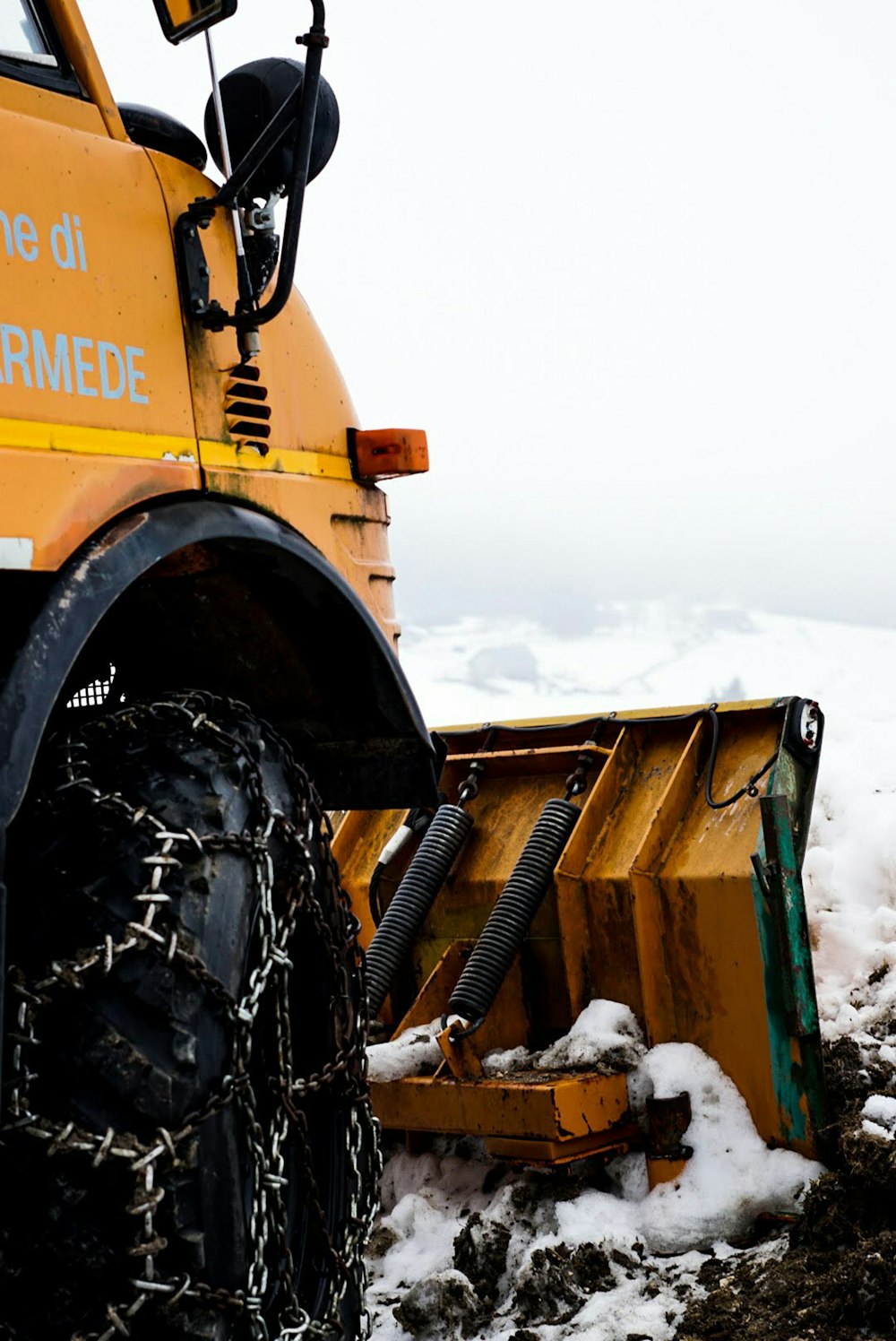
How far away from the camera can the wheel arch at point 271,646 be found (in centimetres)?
263

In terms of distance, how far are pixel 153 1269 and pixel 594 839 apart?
2758mm

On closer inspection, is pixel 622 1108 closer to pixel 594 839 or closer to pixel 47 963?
pixel 594 839

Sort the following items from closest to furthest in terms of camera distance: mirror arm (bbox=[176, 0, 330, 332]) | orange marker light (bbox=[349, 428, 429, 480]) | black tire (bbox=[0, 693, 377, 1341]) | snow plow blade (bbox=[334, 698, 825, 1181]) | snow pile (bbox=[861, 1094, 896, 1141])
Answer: black tire (bbox=[0, 693, 377, 1341]) → mirror arm (bbox=[176, 0, 330, 332]) → orange marker light (bbox=[349, 428, 429, 480]) → snow pile (bbox=[861, 1094, 896, 1141]) → snow plow blade (bbox=[334, 698, 825, 1181])

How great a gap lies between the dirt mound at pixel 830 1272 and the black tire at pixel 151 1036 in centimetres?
120

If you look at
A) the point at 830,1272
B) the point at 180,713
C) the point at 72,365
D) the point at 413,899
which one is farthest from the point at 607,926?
the point at 72,365

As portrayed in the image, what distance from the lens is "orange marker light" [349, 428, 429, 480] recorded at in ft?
→ 10.3

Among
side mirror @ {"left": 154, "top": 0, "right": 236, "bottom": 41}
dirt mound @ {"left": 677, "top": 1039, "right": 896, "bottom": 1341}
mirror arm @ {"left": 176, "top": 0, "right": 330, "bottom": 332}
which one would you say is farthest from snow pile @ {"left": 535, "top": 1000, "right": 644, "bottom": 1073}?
side mirror @ {"left": 154, "top": 0, "right": 236, "bottom": 41}

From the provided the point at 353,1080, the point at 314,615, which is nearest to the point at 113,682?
the point at 314,615

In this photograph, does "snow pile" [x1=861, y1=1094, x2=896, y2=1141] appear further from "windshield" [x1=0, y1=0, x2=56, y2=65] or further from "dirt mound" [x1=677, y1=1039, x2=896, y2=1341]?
"windshield" [x1=0, y1=0, x2=56, y2=65]

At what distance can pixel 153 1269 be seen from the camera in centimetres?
207

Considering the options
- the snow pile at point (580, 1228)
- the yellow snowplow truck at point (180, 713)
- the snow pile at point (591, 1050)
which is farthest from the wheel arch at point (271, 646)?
the snow pile at point (591, 1050)

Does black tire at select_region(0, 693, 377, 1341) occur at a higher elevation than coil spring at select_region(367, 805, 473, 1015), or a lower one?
lower

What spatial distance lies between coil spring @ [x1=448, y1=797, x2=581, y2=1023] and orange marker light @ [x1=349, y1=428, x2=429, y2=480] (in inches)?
68.0

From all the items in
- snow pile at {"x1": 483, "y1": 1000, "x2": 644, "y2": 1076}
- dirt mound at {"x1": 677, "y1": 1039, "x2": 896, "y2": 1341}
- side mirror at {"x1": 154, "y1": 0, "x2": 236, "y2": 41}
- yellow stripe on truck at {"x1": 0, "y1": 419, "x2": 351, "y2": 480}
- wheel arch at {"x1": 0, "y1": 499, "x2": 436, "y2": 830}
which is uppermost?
side mirror at {"x1": 154, "y1": 0, "x2": 236, "y2": 41}
